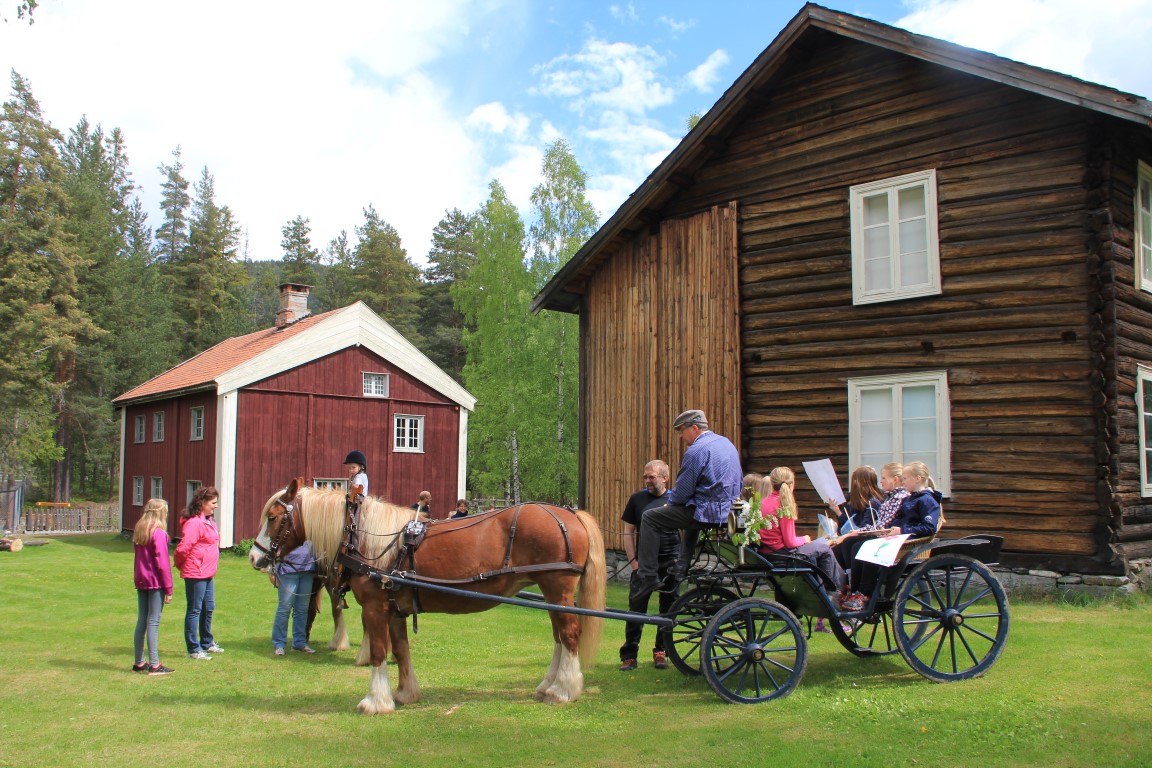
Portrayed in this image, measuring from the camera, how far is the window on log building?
11.3 m

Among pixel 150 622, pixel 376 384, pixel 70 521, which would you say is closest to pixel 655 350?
pixel 150 622

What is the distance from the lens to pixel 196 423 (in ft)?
83.4

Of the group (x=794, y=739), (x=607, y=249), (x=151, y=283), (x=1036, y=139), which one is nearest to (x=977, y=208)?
(x=1036, y=139)

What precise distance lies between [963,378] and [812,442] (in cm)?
234

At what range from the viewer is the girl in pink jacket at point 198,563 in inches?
339

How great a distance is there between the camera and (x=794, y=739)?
5566 millimetres

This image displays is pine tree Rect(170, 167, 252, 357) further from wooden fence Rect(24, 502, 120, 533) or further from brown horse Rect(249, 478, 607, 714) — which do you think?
brown horse Rect(249, 478, 607, 714)

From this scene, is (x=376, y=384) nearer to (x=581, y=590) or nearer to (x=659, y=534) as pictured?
(x=581, y=590)

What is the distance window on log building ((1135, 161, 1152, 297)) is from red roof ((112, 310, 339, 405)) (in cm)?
2083

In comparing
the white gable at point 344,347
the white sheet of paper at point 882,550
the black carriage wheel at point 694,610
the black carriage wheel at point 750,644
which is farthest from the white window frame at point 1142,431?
the white gable at point 344,347

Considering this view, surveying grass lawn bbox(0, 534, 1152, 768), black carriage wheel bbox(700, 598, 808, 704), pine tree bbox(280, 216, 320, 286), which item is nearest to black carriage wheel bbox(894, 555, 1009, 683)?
grass lawn bbox(0, 534, 1152, 768)

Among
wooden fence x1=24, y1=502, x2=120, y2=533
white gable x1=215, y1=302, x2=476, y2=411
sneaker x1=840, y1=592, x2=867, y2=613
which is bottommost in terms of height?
wooden fence x1=24, y1=502, x2=120, y2=533

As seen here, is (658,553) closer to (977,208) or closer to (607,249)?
(977,208)

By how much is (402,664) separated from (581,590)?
5.13 feet
